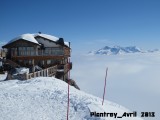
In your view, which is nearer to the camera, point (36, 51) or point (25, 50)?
point (25, 50)

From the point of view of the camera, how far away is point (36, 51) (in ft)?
167

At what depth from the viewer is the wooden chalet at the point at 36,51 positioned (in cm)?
5028

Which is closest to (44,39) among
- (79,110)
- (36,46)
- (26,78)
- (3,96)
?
(36,46)

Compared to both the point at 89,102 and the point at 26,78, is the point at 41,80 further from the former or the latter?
the point at 89,102

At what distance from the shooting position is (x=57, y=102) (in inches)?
778

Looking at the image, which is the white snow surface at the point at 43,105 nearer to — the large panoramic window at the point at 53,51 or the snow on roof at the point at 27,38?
the snow on roof at the point at 27,38

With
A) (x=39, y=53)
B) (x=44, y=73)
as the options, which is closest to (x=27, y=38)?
(x=39, y=53)

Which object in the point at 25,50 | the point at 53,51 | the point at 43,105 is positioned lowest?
the point at 43,105

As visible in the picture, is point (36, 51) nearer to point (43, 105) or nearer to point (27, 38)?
point (27, 38)

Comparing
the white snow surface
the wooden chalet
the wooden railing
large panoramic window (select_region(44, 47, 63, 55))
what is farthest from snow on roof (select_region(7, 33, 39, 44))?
the white snow surface

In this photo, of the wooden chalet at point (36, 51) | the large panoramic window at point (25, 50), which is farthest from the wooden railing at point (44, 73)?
the large panoramic window at point (25, 50)

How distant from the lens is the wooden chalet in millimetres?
50281

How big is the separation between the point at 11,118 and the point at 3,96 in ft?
14.4

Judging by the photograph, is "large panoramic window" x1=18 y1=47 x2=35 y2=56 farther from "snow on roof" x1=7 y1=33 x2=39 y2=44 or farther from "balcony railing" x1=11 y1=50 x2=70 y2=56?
"snow on roof" x1=7 y1=33 x2=39 y2=44
